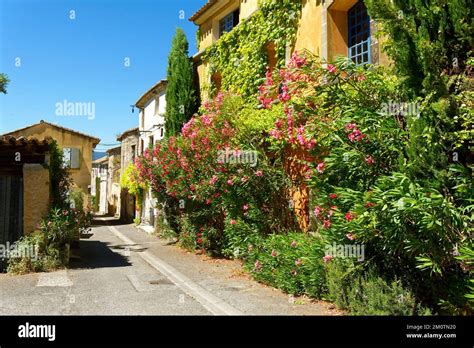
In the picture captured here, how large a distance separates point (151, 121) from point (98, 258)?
44.1 ft

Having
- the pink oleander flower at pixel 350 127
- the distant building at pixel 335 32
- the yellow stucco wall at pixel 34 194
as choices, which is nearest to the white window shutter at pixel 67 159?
the yellow stucco wall at pixel 34 194

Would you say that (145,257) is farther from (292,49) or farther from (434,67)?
(434,67)

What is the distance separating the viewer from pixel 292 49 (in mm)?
11523

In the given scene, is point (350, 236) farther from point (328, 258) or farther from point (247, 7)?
point (247, 7)

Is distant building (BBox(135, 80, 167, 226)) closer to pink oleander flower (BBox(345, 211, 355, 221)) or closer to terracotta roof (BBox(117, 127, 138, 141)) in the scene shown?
terracotta roof (BBox(117, 127, 138, 141))

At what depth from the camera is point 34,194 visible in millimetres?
10375

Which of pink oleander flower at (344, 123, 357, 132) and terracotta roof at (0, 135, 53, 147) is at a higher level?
terracotta roof at (0, 135, 53, 147)

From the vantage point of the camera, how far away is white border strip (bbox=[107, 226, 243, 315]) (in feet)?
22.9

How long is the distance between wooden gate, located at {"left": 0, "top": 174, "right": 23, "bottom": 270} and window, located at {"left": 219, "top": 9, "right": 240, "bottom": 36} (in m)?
9.27

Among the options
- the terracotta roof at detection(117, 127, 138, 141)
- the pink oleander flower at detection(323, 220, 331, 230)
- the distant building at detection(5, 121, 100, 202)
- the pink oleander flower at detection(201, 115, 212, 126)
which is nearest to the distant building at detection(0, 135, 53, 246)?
the pink oleander flower at detection(201, 115, 212, 126)

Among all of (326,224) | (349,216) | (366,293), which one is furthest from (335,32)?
(366,293)

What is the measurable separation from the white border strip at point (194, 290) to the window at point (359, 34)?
20.2ft

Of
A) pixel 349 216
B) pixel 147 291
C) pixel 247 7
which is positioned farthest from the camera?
pixel 247 7
